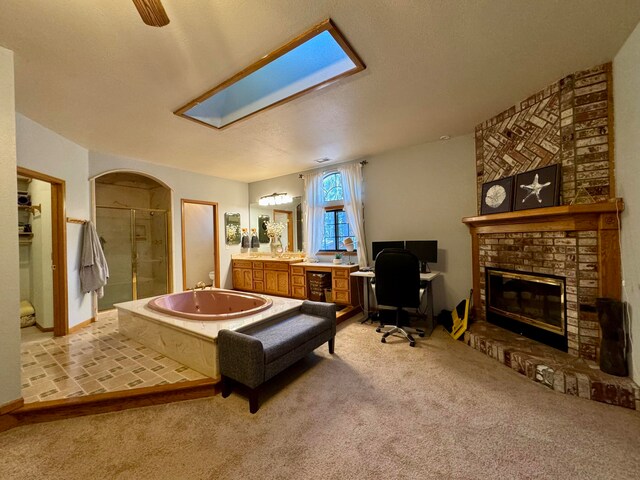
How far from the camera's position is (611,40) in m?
1.84

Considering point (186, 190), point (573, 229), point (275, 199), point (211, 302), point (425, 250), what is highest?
point (186, 190)

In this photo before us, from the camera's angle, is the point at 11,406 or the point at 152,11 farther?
the point at 11,406

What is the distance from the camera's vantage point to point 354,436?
1606 millimetres

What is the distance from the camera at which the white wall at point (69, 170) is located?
269 cm

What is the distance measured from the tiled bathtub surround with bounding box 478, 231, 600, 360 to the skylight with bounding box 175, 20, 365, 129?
7.75ft

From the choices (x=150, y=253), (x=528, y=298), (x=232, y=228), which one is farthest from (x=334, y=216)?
(x=150, y=253)

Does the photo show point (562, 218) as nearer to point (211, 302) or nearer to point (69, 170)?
point (211, 302)

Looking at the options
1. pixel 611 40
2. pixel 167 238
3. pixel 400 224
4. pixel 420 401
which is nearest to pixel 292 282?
pixel 400 224

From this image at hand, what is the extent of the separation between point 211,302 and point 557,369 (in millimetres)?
3834

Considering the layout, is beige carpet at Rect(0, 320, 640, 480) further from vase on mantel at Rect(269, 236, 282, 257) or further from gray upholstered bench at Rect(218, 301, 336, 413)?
vase on mantel at Rect(269, 236, 282, 257)

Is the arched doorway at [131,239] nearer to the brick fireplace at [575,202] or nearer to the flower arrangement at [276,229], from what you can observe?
the flower arrangement at [276,229]

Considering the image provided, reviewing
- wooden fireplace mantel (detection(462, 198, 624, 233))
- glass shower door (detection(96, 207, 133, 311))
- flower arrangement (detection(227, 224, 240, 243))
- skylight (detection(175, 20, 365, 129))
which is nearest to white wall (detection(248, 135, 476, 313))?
wooden fireplace mantel (detection(462, 198, 624, 233))

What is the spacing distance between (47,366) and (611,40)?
5437 millimetres

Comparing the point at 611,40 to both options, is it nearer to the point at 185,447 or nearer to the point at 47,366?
the point at 185,447
